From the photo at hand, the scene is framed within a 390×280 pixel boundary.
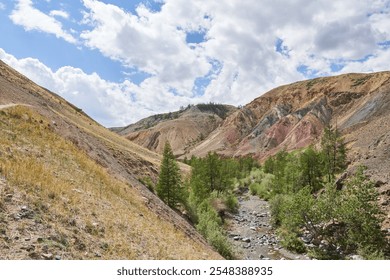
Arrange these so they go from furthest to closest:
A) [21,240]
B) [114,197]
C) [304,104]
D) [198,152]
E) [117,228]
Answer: [198,152] < [304,104] < [114,197] < [117,228] < [21,240]

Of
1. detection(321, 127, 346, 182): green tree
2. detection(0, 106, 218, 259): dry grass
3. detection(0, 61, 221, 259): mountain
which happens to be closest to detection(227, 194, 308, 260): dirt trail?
detection(0, 61, 221, 259): mountain

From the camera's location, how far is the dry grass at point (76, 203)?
13.1 meters

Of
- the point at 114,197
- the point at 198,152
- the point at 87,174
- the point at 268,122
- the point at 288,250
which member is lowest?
the point at 288,250

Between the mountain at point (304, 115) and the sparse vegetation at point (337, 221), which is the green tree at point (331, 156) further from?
the mountain at point (304, 115)

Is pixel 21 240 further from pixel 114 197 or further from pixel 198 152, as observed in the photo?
pixel 198 152

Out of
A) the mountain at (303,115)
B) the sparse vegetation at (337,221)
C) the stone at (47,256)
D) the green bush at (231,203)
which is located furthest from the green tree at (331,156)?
the mountain at (303,115)

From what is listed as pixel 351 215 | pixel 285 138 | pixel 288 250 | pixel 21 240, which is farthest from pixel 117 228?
pixel 285 138

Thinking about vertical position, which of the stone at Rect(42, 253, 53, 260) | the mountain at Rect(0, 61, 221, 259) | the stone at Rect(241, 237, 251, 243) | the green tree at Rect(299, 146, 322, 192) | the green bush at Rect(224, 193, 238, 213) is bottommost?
the stone at Rect(42, 253, 53, 260)

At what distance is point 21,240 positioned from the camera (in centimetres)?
1102

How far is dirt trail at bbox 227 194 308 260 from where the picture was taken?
3149 centimetres

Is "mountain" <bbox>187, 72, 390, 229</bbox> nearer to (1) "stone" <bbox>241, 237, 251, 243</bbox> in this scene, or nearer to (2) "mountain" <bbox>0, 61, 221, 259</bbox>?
(1) "stone" <bbox>241, 237, 251, 243</bbox>

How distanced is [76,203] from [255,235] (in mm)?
27955

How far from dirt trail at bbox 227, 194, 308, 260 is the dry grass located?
13.6 meters

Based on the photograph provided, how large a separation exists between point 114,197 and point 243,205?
137 ft
